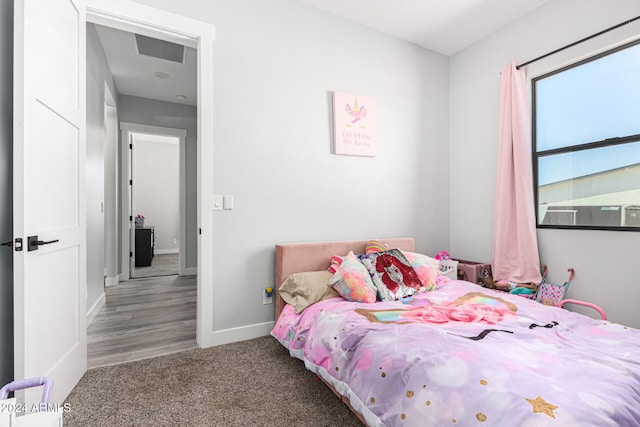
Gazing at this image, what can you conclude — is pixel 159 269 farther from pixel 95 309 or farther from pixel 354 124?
pixel 354 124

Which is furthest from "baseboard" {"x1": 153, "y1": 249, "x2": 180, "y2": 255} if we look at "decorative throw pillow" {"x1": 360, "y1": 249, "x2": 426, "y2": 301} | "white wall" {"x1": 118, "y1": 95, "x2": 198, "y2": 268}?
"decorative throw pillow" {"x1": 360, "y1": 249, "x2": 426, "y2": 301}

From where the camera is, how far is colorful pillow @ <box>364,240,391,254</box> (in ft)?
9.25

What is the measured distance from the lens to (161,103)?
4.96 metres

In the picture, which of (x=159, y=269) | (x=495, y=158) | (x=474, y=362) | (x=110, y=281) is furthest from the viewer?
(x=159, y=269)

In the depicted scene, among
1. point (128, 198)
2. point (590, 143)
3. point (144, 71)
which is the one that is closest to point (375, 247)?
point (590, 143)

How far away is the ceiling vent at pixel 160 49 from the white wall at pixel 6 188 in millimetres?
1860

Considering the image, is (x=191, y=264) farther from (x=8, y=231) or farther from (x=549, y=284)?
(x=549, y=284)

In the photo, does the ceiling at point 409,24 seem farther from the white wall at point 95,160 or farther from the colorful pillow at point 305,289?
the colorful pillow at point 305,289

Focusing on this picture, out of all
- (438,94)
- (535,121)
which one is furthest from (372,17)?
(535,121)

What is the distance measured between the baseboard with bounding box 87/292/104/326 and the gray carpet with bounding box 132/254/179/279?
1.53 m

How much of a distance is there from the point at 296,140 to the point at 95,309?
8.57 ft

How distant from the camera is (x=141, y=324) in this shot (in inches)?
112

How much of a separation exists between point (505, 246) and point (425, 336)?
2.03 metres

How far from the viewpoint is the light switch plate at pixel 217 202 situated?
241 cm
